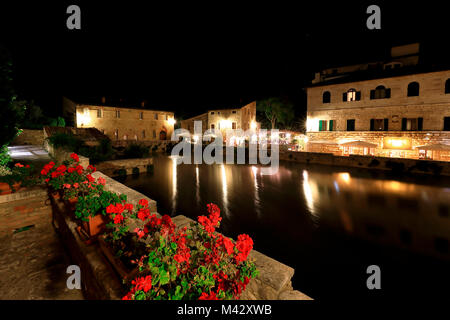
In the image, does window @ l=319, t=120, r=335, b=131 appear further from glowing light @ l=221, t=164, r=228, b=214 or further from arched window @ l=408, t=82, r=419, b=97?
glowing light @ l=221, t=164, r=228, b=214

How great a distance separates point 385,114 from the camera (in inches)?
793

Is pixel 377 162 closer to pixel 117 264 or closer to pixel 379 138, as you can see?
pixel 379 138

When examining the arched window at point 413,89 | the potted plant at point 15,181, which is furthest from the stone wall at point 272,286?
the arched window at point 413,89

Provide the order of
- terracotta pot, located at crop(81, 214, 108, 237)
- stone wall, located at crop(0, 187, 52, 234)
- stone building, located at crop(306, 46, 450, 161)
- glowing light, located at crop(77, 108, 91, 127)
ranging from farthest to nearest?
glowing light, located at crop(77, 108, 91, 127)
stone building, located at crop(306, 46, 450, 161)
stone wall, located at crop(0, 187, 52, 234)
terracotta pot, located at crop(81, 214, 108, 237)

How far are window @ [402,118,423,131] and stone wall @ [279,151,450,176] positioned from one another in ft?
15.1

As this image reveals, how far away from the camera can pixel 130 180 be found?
1391cm

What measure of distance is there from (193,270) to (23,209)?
6.26 meters

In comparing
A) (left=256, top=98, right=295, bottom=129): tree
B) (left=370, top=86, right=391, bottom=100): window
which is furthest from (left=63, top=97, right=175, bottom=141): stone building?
(left=370, top=86, right=391, bottom=100): window

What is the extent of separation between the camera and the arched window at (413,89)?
1869cm

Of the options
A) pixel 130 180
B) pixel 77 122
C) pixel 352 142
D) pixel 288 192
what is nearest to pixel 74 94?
pixel 77 122

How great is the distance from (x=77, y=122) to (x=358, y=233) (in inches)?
1296

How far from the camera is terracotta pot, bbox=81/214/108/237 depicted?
119 inches
